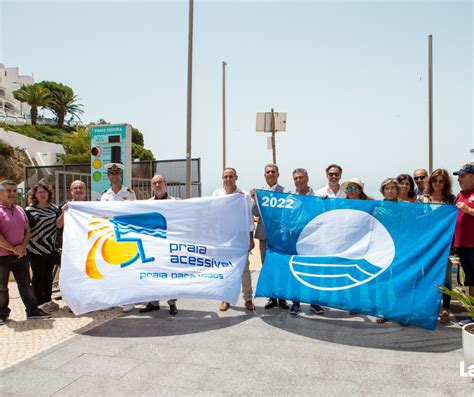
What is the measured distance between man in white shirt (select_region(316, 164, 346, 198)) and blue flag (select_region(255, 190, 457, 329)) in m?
0.38

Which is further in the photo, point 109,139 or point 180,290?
point 109,139

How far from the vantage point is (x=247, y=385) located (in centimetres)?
341

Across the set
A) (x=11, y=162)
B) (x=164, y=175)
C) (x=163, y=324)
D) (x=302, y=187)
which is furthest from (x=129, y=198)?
(x=11, y=162)

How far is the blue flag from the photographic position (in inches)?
173

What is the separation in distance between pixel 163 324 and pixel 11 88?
12318cm

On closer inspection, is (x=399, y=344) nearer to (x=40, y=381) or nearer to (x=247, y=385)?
(x=247, y=385)

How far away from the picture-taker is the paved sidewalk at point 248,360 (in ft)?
11.1

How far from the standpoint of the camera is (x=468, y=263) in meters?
4.71

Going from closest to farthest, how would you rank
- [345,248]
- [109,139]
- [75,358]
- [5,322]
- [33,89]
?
1. [75,358]
2. [345,248]
3. [5,322]
4. [109,139]
5. [33,89]

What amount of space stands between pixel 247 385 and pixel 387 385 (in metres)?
1.15

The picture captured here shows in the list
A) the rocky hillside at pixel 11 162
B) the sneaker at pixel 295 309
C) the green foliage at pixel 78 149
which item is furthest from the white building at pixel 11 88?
the sneaker at pixel 295 309

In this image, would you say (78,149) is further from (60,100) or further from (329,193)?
(329,193)

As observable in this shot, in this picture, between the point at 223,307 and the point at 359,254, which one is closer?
the point at 359,254

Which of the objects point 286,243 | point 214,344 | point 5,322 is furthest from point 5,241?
point 286,243
